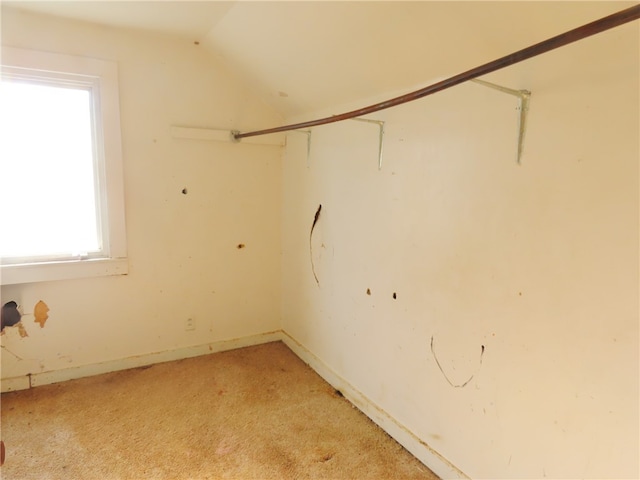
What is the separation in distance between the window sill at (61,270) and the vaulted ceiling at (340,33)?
1.38 m

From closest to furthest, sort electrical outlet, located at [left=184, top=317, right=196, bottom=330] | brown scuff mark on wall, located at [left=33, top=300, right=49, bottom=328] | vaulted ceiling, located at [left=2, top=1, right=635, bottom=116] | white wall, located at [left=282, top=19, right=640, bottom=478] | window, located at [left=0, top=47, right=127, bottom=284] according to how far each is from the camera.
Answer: white wall, located at [left=282, top=19, right=640, bottom=478], vaulted ceiling, located at [left=2, top=1, right=635, bottom=116], window, located at [left=0, top=47, right=127, bottom=284], brown scuff mark on wall, located at [left=33, top=300, right=49, bottom=328], electrical outlet, located at [left=184, top=317, right=196, bottom=330]

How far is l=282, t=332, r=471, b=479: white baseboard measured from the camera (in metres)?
1.65

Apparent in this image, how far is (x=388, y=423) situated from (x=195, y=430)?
98 cm

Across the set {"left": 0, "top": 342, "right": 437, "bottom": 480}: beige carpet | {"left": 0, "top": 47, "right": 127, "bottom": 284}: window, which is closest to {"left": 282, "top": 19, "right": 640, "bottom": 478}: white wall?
{"left": 0, "top": 342, "right": 437, "bottom": 480}: beige carpet

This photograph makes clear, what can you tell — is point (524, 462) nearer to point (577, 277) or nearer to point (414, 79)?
point (577, 277)

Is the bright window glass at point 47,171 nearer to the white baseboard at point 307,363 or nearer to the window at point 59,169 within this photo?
the window at point 59,169

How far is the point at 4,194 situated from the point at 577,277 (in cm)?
274

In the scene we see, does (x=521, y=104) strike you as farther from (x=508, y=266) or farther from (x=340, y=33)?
(x=340, y=33)

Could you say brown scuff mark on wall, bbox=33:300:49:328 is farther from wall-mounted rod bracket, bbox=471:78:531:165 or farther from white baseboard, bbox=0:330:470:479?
wall-mounted rod bracket, bbox=471:78:531:165

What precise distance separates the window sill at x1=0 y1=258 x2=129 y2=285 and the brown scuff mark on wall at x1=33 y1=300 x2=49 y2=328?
6.6 inches

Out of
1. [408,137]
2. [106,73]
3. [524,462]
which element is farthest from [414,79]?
[106,73]

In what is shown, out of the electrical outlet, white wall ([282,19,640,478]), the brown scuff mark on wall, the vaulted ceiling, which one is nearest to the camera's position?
white wall ([282,19,640,478])

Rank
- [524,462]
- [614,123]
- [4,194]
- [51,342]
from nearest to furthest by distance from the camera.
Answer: [614,123], [524,462], [4,194], [51,342]

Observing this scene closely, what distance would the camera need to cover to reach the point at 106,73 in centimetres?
226
